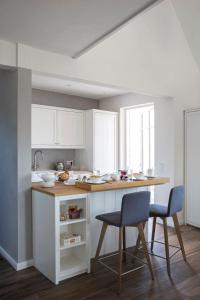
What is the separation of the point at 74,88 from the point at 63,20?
2.74m

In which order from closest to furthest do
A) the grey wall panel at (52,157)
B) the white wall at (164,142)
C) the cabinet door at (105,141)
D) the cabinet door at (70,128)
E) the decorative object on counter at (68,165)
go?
the white wall at (164,142) < the cabinet door at (70,128) < the grey wall panel at (52,157) < the cabinet door at (105,141) < the decorative object on counter at (68,165)

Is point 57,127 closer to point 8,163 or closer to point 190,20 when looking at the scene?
point 8,163

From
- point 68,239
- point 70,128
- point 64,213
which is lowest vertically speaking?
point 68,239

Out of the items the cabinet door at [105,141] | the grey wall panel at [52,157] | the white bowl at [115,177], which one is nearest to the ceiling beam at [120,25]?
the white bowl at [115,177]

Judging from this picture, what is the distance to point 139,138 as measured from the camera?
18.7 feet

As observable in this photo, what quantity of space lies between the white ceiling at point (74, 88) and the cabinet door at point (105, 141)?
469 mm

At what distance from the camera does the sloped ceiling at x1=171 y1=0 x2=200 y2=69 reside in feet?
13.5

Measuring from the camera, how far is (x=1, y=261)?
3.17 metres

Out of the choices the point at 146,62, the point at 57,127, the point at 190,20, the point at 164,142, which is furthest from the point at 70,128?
the point at 190,20

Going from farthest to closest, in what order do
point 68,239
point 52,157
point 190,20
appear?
point 52,157, point 190,20, point 68,239

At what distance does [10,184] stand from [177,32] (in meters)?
3.69

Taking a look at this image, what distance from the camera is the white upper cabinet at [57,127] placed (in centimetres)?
503

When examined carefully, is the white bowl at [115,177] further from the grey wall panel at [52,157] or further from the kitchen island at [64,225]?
the grey wall panel at [52,157]

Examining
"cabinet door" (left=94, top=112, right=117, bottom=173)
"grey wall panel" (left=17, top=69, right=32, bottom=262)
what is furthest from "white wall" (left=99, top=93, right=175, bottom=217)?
"grey wall panel" (left=17, top=69, right=32, bottom=262)
